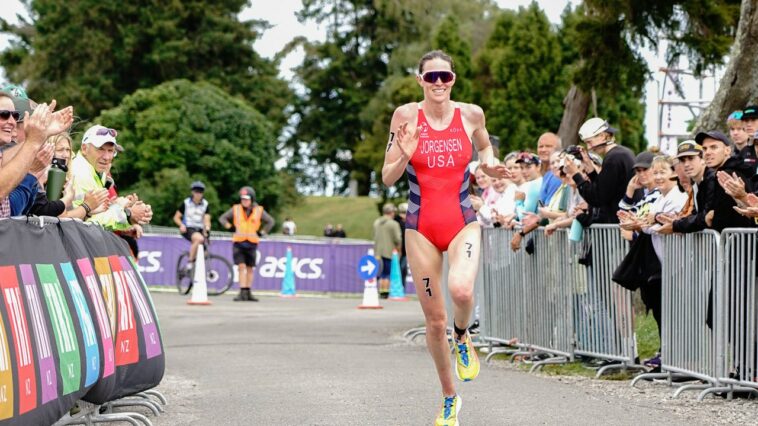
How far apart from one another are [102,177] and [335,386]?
2.88 m

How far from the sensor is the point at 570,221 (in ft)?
43.5

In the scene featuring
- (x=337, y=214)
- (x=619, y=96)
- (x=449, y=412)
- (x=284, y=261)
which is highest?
(x=619, y=96)

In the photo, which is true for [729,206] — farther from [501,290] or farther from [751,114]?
[501,290]

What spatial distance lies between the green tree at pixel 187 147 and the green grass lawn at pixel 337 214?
11.9 metres

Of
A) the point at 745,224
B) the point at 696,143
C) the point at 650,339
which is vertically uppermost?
the point at 696,143

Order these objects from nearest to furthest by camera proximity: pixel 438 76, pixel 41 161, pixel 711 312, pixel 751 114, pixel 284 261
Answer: pixel 41 161 → pixel 438 76 → pixel 711 312 → pixel 751 114 → pixel 284 261

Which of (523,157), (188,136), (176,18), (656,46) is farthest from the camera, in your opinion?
(176,18)

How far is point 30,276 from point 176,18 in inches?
2542

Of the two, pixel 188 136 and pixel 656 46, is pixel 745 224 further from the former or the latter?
pixel 188 136

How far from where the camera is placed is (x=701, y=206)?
35.9ft

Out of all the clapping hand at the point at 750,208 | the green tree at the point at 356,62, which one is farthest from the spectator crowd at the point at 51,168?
the green tree at the point at 356,62

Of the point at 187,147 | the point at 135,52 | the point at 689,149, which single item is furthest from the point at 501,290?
the point at 135,52

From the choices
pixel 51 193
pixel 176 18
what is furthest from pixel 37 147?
pixel 176 18

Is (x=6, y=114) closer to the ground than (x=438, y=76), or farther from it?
closer to the ground
